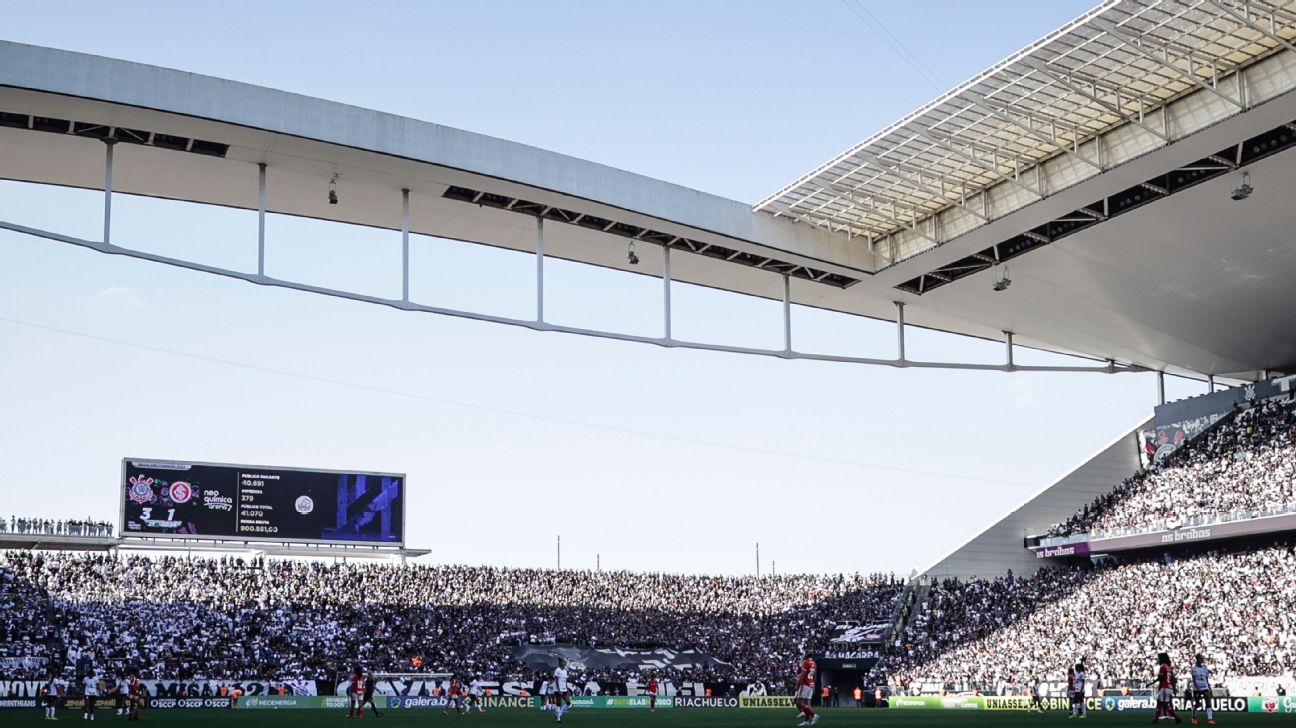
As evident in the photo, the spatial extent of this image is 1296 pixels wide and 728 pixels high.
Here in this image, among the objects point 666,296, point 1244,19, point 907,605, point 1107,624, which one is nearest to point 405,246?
point 666,296

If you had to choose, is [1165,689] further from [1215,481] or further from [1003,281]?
[1215,481]

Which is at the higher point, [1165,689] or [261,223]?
[261,223]

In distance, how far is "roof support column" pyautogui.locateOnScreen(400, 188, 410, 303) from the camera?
29192 mm

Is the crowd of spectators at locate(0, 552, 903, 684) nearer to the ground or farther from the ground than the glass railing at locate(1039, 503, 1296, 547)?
nearer to the ground

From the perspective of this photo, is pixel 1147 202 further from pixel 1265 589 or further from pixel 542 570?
pixel 542 570

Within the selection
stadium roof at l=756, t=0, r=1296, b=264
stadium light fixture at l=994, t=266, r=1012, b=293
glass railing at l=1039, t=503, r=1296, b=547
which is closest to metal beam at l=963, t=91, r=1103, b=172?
stadium roof at l=756, t=0, r=1296, b=264

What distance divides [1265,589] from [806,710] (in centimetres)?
2717

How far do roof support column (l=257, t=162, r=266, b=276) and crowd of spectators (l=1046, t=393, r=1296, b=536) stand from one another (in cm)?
3793

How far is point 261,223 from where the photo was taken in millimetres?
28391

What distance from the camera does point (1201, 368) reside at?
53.9m

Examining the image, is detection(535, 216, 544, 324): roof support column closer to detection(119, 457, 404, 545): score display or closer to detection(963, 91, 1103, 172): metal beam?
detection(963, 91, 1103, 172): metal beam

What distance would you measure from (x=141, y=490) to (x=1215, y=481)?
45.3m

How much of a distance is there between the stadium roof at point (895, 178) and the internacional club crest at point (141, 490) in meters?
31.7

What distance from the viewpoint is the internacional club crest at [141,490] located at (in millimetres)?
59844
